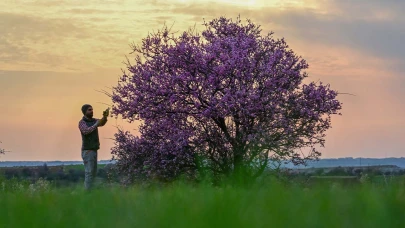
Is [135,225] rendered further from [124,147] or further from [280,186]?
[124,147]

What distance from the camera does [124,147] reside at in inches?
1182

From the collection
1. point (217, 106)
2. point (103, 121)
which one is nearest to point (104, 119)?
point (103, 121)

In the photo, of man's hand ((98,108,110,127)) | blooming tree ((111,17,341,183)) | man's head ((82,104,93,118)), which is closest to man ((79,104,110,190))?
man's head ((82,104,93,118))

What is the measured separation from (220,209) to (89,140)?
15.9m

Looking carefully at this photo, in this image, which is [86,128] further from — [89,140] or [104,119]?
[104,119]

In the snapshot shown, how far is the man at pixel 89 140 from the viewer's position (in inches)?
744

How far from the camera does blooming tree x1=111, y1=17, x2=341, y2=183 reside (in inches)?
1104

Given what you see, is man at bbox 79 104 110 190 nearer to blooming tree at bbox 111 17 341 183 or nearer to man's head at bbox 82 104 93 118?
man's head at bbox 82 104 93 118

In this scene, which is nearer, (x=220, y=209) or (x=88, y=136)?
(x=220, y=209)

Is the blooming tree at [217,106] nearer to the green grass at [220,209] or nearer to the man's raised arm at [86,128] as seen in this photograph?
the man's raised arm at [86,128]

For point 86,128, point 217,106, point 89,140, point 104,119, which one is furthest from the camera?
point 217,106

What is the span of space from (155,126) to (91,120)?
959 centimetres

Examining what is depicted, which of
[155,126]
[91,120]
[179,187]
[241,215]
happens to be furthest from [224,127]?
[241,215]

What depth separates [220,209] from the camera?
11.4 feet
